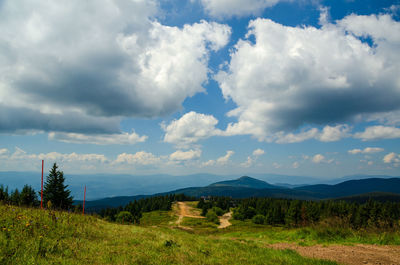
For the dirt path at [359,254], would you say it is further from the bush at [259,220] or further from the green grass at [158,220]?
the bush at [259,220]

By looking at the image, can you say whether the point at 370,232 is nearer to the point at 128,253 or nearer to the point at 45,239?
the point at 128,253

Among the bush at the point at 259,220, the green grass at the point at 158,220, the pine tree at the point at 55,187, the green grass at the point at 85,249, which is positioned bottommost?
the bush at the point at 259,220

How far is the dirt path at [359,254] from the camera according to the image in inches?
359

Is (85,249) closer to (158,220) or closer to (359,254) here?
(359,254)

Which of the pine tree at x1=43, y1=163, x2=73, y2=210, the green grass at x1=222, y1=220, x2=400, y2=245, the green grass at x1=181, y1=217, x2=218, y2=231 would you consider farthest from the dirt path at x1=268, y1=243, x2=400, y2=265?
the pine tree at x1=43, y1=163, x2=73, y2=210

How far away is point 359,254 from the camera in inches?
396

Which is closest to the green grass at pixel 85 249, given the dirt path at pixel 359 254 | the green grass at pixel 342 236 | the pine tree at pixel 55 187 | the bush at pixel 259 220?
the dirt path at pixel 359 254

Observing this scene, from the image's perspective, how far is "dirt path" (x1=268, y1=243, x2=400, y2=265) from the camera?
911cm

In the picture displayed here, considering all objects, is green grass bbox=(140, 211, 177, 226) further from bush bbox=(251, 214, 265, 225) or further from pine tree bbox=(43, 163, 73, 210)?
bush bbox=(251, 214, 265, 225)

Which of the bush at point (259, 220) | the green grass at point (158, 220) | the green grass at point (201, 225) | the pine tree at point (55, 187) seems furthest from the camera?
the bush at point (259, 220)

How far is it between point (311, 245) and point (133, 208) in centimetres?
12206

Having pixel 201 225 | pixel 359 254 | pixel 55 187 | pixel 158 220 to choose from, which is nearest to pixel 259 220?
pixel 201 225

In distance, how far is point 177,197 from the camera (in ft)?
616

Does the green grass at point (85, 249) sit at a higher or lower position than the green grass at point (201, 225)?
higher
